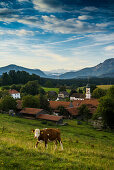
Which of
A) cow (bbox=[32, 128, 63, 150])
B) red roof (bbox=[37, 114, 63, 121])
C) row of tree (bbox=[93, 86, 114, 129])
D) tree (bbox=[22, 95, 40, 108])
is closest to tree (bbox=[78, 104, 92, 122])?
row of tree (bbox=[93, 86, 114, 129])

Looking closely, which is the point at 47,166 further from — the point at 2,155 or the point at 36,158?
the point at 2,155

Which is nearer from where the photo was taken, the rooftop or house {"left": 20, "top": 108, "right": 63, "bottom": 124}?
the rooftop

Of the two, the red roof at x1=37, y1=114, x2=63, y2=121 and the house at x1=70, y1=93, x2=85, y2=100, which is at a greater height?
the house at x1=70, y1=93, x2=85, y2=100

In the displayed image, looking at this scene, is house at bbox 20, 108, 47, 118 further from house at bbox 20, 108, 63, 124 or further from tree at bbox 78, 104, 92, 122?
tree at bbox 78, 104, 92, 122

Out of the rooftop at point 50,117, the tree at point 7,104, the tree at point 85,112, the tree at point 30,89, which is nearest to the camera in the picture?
the rooftop at point 50,117

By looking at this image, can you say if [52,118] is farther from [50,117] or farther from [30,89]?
[30,89]

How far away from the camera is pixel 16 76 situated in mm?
156250

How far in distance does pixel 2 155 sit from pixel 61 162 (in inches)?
127

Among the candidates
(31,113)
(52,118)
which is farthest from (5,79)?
(52,118)

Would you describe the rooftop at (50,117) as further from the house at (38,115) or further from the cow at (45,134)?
the cow at (45,134)

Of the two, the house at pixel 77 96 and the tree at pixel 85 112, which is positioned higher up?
the house at pixel 77 96

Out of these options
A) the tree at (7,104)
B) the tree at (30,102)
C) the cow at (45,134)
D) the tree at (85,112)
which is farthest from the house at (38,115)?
the cow at (45,134)

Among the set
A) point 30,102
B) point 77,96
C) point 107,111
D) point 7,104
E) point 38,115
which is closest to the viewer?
point 107,111

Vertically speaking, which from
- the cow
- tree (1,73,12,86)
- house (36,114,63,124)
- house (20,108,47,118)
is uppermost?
tree (1,73,12,86)
